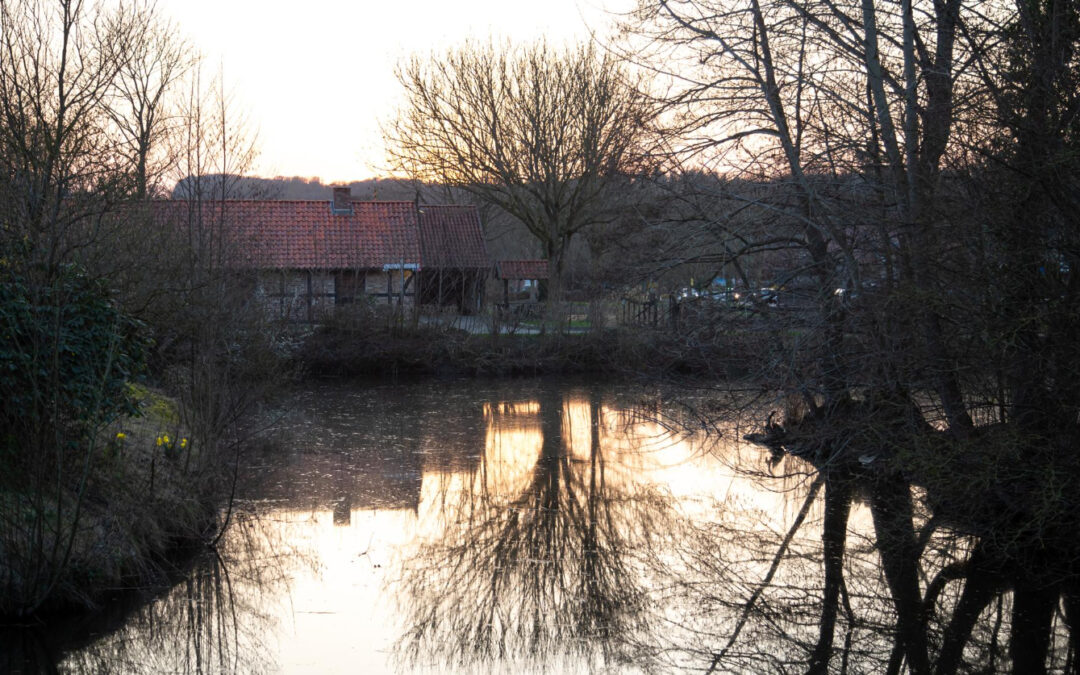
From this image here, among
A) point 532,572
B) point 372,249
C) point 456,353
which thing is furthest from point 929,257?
point 372,249

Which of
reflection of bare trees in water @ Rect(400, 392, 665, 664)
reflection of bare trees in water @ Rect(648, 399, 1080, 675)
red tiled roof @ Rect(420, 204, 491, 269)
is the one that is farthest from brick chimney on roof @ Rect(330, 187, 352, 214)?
reflection of bare trees in water @ Rect(648, 399, 1080, 675)

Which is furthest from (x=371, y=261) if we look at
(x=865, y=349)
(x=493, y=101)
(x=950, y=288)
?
(x=950, y=288)

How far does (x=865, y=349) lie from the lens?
10008mm

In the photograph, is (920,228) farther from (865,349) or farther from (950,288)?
(865,349)

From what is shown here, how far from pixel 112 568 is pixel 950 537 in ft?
22.3

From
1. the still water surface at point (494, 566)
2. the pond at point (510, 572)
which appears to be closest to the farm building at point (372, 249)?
the still water surface at point (494, 566)

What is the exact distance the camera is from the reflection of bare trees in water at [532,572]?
6.99 m

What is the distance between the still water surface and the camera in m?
6.76

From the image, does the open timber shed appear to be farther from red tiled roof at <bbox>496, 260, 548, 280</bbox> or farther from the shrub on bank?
the shrub on bank

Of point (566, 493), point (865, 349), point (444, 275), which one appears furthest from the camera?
point (444, 275)

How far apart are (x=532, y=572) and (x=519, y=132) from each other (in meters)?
22.1

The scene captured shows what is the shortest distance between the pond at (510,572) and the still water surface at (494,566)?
24mm

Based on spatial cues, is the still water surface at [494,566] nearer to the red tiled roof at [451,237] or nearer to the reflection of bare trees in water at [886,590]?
the reflection of bare trees in water at [886,590]

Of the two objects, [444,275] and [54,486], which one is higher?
[444,275]
